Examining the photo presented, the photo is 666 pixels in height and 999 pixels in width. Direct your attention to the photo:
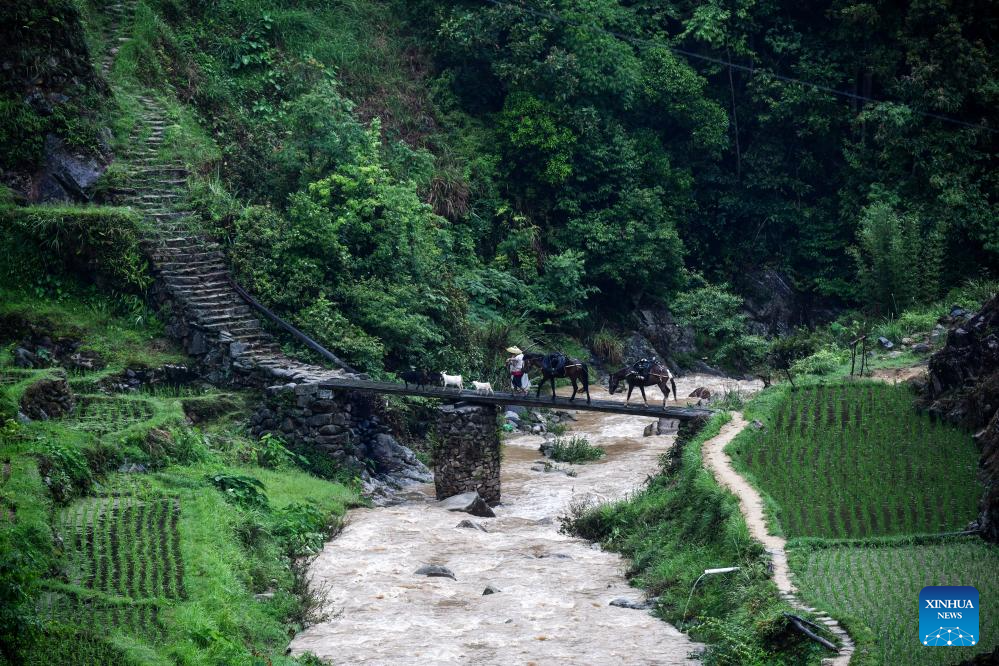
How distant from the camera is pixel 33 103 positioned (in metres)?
22.9

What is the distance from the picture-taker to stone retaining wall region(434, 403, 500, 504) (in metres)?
19.4

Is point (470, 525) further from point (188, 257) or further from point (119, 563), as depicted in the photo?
point (188, 257)

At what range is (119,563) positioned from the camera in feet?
41.2

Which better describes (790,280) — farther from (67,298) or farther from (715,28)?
(67,298)

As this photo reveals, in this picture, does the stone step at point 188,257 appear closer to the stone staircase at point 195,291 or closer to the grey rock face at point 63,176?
the stone staircase at point 195,291

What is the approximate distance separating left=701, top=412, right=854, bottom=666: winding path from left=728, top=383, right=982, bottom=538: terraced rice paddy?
27cm

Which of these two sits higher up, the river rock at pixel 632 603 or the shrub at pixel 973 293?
the shrub at pixel 973 293

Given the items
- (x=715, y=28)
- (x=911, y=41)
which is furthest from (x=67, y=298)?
(x=911, y=41)

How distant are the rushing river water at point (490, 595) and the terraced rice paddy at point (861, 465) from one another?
2778 mm


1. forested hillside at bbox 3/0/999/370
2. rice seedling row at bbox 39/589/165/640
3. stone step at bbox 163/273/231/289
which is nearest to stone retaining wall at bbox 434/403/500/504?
forested hillside at bbox 3/0/999/370

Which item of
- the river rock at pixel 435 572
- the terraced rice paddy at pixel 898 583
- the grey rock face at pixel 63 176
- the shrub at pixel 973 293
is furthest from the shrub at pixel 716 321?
the terraced rice paddy at pixel 898 583

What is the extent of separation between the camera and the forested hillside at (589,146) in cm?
2533

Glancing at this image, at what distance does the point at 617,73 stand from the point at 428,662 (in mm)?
23857

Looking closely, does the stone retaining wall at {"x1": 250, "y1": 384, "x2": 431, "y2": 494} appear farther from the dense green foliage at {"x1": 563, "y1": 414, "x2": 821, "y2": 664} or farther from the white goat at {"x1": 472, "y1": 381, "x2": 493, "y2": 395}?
the dense green foliage at {"x1": 563, "y1": 414, "x2": 821, "y2": 664}
